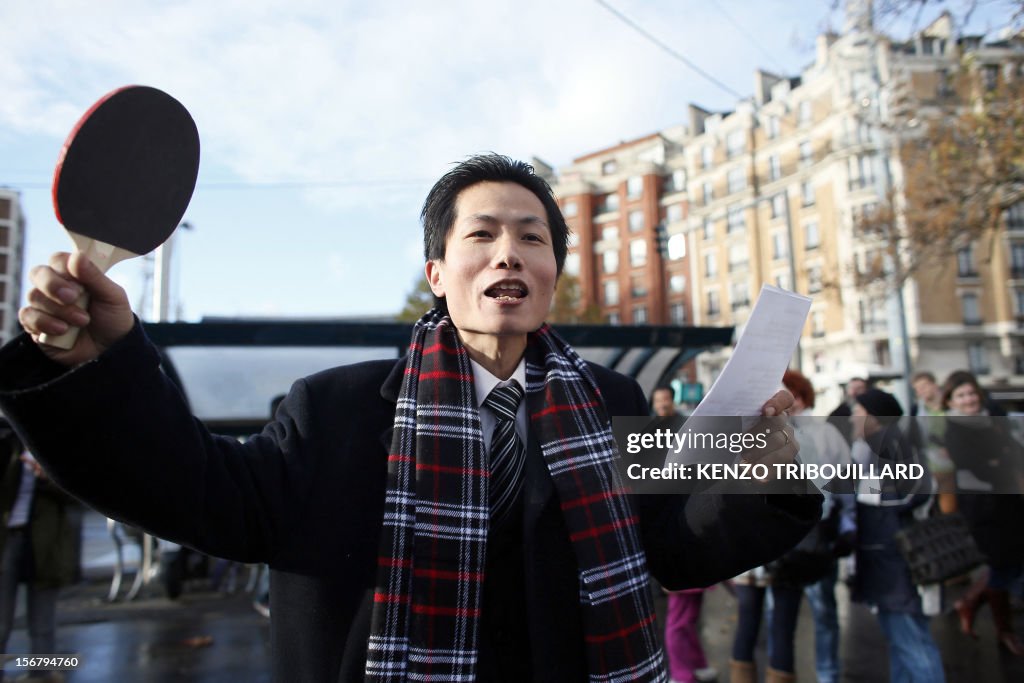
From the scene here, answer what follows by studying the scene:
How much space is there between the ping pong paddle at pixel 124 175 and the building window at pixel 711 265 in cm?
5166

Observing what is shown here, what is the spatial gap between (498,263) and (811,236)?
4677 centimetres

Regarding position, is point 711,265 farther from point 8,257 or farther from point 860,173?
point 8,257

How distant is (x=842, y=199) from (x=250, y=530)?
4484cm

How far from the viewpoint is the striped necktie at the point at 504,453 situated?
1.62 metres

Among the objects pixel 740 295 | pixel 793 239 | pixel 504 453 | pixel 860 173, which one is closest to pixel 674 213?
pixel 740 295

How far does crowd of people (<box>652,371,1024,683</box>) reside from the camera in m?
3.78

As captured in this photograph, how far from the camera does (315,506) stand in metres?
1.49

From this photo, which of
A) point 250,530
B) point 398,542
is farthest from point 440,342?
point 250,530

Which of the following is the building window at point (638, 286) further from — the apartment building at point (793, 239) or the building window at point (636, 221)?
the building window at point (636, 221)

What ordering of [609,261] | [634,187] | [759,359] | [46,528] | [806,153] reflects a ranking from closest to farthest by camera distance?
[759,359] < [46,528] < [806,153] < [634,187] < [609,261]

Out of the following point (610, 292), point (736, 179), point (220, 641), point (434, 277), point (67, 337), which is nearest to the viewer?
point (67, 337)

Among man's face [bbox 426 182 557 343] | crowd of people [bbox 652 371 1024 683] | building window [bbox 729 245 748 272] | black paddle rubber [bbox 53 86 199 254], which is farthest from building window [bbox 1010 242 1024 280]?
black paddle rubber [bbox 53 86 199 254]

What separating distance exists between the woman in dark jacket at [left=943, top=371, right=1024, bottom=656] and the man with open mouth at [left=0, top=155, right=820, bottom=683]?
382 centimetres

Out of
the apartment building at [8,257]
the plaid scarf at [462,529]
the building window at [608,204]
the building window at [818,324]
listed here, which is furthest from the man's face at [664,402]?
the apartment building at [8,257]
